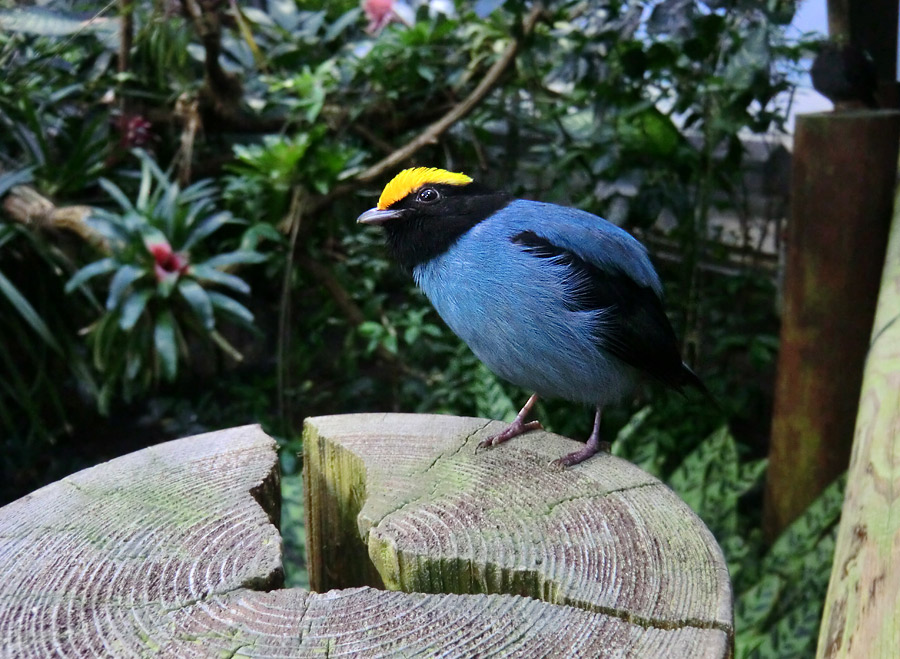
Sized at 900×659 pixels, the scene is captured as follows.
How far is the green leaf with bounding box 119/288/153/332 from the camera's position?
9.52 ft

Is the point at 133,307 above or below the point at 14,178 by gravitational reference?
below

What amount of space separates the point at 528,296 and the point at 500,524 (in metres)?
0.59

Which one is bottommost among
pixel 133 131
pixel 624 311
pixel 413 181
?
pixel 624 311

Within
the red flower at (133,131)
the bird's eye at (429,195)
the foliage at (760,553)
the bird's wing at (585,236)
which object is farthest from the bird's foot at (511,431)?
the red flower at (133,131)

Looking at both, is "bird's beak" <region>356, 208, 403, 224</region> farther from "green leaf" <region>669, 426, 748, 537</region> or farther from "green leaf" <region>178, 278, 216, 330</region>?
"green leaf" <region>669, 426, 748, 537</region>

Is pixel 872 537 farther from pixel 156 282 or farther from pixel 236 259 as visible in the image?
pixel 156 282

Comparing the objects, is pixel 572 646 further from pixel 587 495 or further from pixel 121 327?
pixel 121 327

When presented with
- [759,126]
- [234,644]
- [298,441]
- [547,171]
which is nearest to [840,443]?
[759,126]

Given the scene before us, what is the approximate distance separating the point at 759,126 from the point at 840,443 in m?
1.34

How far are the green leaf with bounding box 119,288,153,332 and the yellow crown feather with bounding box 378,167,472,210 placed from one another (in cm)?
144

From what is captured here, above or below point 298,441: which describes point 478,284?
above

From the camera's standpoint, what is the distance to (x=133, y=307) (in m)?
2.94

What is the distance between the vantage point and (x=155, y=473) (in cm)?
154

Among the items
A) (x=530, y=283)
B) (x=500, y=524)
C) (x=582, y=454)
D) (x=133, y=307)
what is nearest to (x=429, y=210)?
(x=530, y=283)
